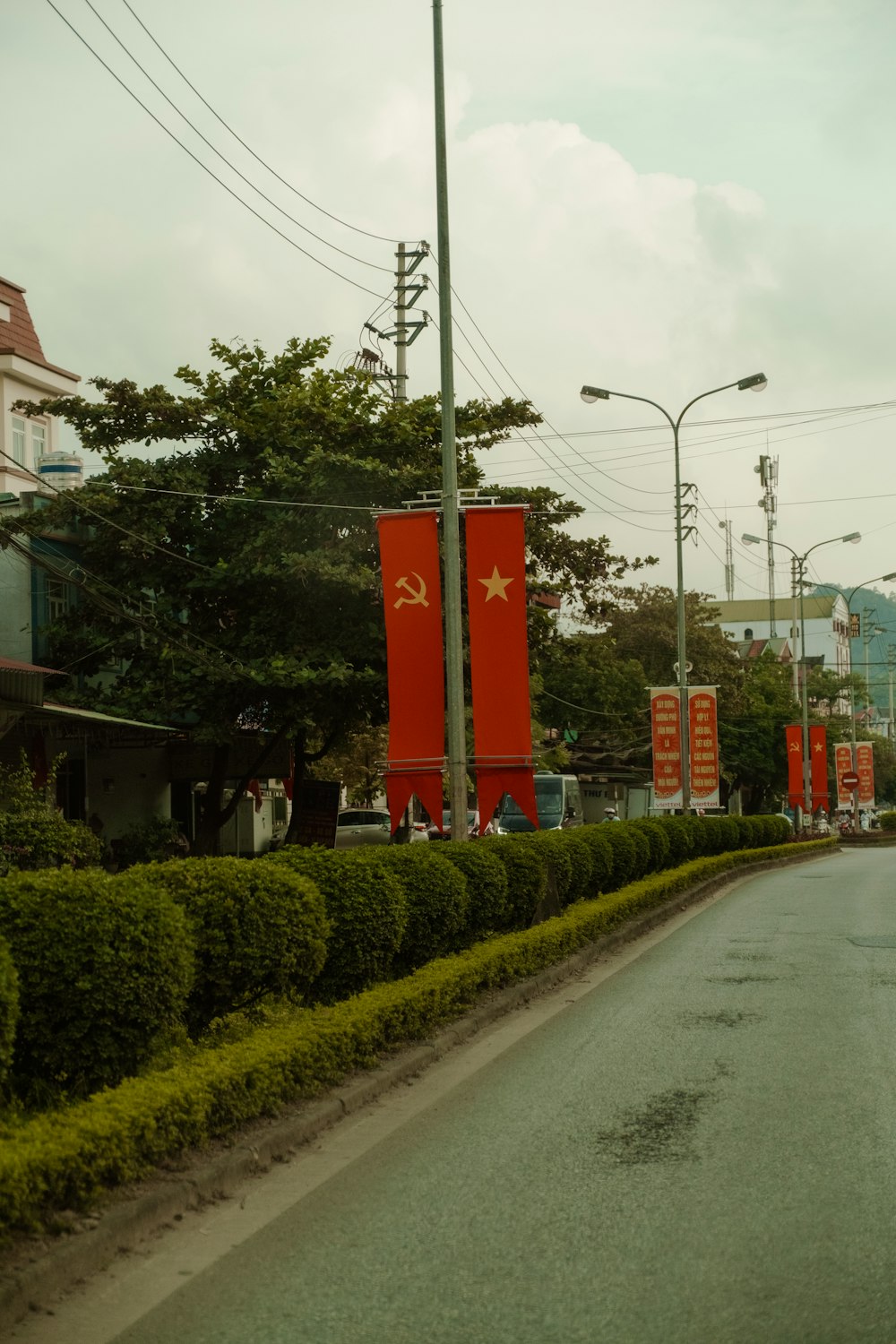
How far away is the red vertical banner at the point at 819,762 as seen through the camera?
51.5 meters

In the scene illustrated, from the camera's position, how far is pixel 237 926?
25.0ft

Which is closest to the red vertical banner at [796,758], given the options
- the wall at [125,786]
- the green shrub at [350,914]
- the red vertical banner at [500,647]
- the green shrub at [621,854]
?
the wall at [125,786]

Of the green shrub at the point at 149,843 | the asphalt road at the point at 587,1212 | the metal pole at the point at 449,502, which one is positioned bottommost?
the asphalt road at the point at 587,1212

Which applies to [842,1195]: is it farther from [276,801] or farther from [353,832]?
[276,801]

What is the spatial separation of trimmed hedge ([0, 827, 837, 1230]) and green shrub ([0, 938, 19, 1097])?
314mm

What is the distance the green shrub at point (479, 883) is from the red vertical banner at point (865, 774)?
43583mm

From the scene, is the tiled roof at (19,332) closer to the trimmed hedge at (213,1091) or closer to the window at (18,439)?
the window at (18,439)

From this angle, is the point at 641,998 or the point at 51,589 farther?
the point at 51,589

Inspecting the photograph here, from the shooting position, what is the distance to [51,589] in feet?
87.6

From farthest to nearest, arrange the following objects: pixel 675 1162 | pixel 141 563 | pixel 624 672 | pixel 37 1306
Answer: pixel 624 672 → pixel 141 563 → pixel 675 1162 → pixel 37 1306

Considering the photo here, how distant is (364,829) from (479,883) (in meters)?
27.3

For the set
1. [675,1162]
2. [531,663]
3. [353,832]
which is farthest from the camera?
[353,832]

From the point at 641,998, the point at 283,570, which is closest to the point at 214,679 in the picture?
the point at 283,570

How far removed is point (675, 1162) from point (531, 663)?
23866 mm
